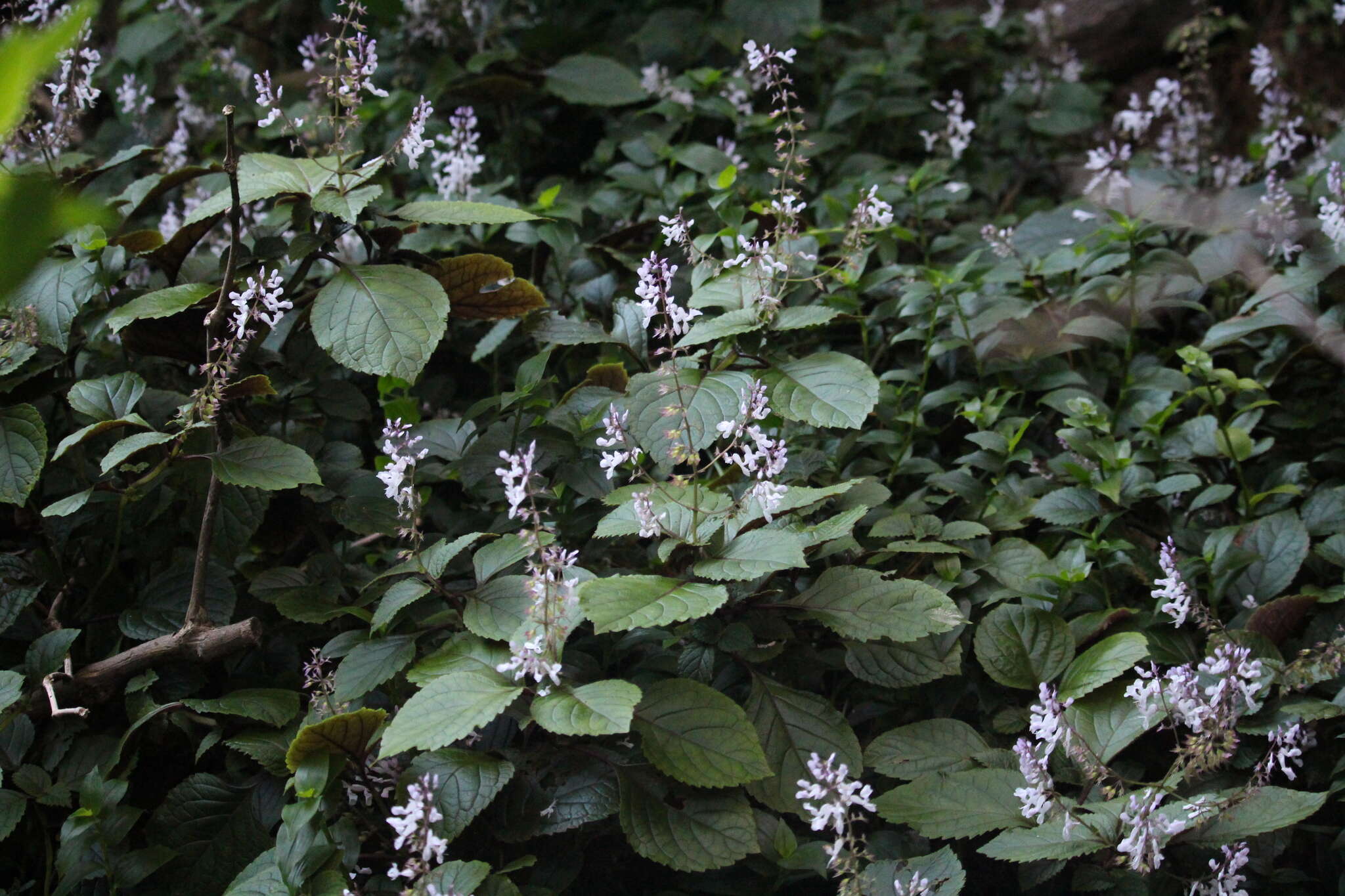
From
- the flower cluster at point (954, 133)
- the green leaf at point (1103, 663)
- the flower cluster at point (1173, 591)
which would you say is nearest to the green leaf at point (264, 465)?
the green leaf at point (1103, 663)

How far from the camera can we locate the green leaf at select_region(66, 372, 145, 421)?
1.78m

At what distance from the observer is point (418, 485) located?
202 cm

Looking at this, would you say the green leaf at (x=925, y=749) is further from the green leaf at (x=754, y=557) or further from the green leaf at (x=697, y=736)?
the green leaf at (x=754, y=557)

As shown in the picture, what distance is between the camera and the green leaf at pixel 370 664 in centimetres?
155

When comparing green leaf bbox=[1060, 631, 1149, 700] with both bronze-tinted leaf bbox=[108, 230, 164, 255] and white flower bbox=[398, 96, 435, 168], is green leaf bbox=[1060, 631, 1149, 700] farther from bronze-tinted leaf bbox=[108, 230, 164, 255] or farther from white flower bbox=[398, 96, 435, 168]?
bronze-tinted leaf bbox=[108, 230, 164, 255]

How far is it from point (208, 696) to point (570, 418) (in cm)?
81

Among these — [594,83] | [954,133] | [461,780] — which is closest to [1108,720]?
[461,780]

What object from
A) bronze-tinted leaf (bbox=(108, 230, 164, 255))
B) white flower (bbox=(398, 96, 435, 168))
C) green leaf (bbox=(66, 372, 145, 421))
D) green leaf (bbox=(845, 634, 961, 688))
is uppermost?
white flower (bbox=(398, 96, 435, 168))

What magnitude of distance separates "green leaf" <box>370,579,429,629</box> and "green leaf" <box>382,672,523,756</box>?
0.17 m

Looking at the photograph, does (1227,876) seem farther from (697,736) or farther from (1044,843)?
(697,736)

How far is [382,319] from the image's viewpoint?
1850 mm

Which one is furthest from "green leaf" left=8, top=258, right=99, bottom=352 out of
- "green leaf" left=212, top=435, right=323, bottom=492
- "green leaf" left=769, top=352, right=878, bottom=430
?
"green leaf" left=769, top=352, right=878, bottom=430

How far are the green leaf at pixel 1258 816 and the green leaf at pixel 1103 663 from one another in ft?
0.80

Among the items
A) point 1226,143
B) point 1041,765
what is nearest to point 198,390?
point 1041,765
